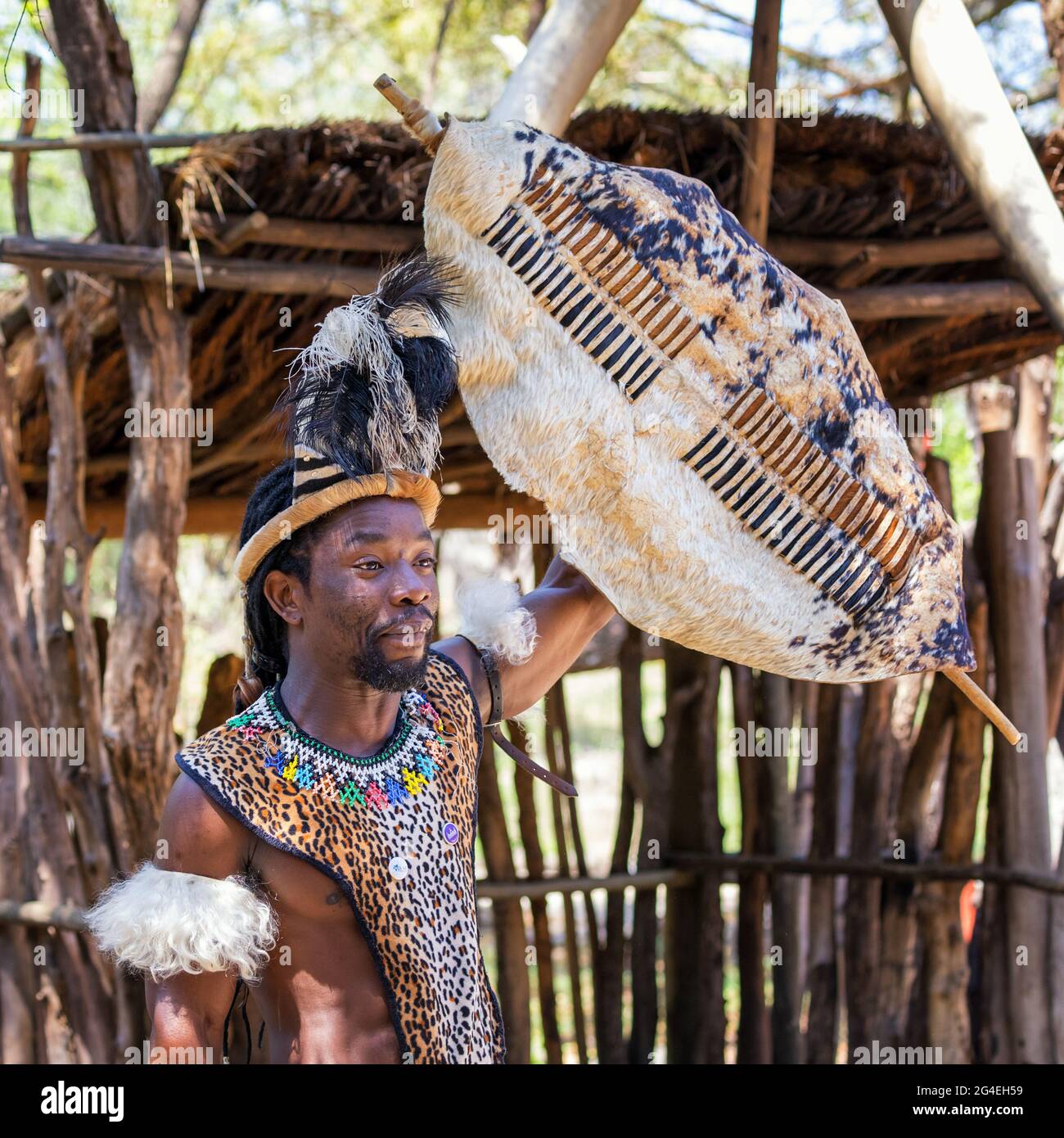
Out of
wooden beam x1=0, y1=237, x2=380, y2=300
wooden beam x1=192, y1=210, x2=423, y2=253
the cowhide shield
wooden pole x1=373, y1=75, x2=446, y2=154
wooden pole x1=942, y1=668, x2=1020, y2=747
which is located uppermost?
wooden beam x1=192, y1=210, x2=423, y2=253

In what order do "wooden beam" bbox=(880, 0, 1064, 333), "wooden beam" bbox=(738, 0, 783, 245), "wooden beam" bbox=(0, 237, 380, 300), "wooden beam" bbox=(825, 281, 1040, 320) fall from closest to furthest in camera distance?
1. "wooden beam" bbox=(880, 0, 1064, 333)
2. "wooden beam" bbox=(738, 0, 783, 245)
3. "wooden beam" bbox=(0, 237, 380, 300)
4. "wooden beam" bbox=(825, 281, 1040, 320)

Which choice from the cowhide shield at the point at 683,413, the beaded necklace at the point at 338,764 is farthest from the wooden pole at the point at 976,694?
the beaded necklace at the point at 338,764

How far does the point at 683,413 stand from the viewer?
77.7 inches

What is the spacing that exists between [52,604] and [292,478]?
2.10 meters

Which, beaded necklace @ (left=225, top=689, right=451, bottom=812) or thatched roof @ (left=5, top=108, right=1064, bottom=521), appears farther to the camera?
thatched roof @ (left=5, top=108, right=1064, bottom=521)

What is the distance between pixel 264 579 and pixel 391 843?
463 mm

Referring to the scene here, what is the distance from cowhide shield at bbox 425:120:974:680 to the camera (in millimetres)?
1937

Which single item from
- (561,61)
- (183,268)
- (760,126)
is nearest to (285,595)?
(561,61)

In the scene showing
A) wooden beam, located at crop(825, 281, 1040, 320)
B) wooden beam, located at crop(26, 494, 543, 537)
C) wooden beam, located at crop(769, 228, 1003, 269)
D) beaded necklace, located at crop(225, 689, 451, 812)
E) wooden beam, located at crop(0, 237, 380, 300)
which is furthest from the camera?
wooden beam, located at crop(26, 494, 543, 537)

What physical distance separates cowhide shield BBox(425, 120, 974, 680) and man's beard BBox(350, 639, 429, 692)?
0.29 meters

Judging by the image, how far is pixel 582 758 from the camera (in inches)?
679

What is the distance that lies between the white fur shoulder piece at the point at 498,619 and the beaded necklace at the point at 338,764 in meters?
0.31

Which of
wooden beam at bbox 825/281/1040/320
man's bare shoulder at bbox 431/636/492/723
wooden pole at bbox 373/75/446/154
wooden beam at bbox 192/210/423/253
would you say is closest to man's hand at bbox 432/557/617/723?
man's bare shoulder at bbox 431/636/492/723

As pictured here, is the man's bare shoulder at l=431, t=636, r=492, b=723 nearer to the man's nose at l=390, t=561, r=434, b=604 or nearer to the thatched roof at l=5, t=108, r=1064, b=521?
the man's nose at l=390, t=561, r=434, b=604
